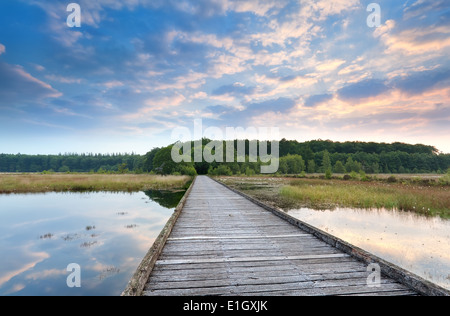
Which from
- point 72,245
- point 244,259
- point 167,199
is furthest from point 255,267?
point 167,199

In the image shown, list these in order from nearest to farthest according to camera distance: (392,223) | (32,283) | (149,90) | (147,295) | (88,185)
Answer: (147,295), (32,283), (392,223), (88,185), (149,90)

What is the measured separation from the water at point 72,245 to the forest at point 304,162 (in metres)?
34.7

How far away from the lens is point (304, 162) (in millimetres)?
81688

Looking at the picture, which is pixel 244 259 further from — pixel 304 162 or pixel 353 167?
pixel 304 162

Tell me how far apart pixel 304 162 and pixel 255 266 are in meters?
84.0

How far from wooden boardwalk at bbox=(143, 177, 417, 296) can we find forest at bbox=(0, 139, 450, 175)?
4196 cm

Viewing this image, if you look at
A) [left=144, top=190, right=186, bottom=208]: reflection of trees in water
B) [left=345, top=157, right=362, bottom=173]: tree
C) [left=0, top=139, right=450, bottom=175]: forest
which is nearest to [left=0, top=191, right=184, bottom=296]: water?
[left=144, top=190, right=186, bottom=208]: reflection of trees in water

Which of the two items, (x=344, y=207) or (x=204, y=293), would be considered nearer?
(x=204, y=293)

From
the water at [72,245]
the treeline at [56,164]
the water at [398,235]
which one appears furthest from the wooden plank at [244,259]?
the treeline at [56,164]

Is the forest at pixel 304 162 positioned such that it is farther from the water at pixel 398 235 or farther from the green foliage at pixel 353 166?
the water at pixel 398 235
